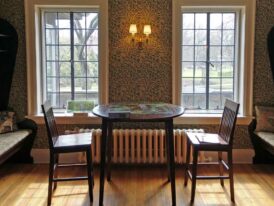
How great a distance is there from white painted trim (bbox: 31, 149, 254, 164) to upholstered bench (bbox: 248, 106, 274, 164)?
0.09 metres

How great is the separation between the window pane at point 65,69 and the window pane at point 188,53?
145cm

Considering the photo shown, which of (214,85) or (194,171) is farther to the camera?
(214,85)

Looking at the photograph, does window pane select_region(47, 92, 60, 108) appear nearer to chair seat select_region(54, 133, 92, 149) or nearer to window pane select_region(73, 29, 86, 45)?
window pane select_region(73, 29, 86, 45)

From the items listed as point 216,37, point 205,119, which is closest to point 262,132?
point 205,119

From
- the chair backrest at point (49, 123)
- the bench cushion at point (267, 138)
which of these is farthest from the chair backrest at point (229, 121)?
the chair backrest at point (49, 123)

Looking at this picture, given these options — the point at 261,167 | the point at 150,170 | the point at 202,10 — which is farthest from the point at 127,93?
the point at 261,167

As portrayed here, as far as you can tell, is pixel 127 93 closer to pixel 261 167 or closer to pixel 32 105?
pixel 32 105

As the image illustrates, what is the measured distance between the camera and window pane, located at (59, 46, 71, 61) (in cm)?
432

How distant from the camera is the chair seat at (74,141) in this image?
10.2 feet

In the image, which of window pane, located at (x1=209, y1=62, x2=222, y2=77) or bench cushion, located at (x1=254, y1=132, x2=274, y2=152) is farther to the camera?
window pane, located at (x1=209, y1=62, x2=222, y2=77)

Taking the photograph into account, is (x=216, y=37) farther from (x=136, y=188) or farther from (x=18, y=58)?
(x=18, y=58)

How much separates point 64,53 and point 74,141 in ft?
4.88

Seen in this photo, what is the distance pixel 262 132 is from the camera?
4.03 m

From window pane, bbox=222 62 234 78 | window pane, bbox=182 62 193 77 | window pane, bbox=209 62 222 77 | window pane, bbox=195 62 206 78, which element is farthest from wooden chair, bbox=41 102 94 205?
window pane, bbox=222 62 234 78
